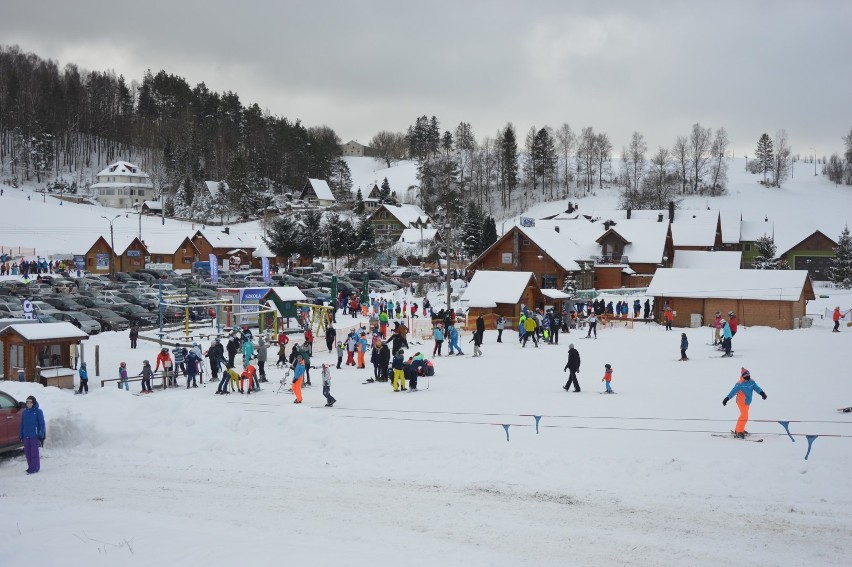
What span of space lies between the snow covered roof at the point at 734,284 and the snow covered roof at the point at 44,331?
26.7 metres

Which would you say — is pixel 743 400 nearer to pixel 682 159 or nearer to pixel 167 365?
pixel 167 365

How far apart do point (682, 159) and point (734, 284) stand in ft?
298

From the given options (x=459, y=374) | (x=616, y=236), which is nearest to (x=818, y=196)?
(x=616, y=236)

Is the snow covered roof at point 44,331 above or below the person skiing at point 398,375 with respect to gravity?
above

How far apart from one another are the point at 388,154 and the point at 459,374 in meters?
153

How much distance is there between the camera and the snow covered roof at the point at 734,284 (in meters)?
32.6

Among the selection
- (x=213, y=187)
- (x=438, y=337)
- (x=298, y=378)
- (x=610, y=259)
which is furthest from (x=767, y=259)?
(x=213, y=187)

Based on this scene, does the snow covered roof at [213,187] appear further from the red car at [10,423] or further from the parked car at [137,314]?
the red car at [10,423]

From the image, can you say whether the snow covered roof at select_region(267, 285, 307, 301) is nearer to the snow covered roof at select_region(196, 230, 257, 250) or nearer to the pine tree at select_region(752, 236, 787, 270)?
the snow covered roof at select_region(196, 230, 257, 250)

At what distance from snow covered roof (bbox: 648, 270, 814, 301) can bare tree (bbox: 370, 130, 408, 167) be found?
135 metres

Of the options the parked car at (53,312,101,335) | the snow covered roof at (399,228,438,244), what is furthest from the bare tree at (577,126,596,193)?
the parked car at (53,312,101,335)

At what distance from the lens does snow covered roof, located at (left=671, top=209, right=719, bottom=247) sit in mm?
65438

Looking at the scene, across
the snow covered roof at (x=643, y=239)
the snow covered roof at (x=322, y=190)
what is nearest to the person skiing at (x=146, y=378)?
the snow covered roof at (x=643, y=239)

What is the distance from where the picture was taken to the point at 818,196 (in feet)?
358
